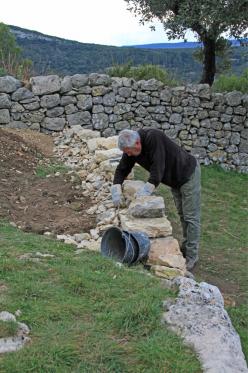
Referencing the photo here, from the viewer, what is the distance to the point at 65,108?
12.0 meters

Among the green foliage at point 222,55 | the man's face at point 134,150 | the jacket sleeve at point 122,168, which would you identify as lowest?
the jacket sleeve at point 122,168

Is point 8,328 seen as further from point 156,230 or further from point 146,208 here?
point 146,208

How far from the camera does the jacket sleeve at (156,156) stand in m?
5.58

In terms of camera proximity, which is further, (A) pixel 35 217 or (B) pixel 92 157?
(B) pixel 92 157

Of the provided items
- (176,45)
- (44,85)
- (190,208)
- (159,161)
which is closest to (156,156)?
(159,161)

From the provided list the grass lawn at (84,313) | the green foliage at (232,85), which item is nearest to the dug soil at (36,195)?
the grass lawn at (84,313)

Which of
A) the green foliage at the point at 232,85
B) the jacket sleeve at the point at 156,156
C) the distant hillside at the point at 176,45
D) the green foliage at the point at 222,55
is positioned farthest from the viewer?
the green foliage at the point at 222,55

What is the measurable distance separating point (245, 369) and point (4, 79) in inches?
371

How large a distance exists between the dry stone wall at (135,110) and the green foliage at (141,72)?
0.86 meters

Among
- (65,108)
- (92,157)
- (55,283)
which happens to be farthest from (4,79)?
(55,283)

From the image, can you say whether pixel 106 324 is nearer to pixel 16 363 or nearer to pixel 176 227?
pixel 16 363

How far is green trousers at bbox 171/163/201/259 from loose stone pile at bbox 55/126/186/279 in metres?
0.25

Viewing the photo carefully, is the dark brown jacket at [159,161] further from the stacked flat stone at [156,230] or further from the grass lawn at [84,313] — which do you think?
the grass lawn at [84,313]

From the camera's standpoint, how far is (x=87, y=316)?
12.1 ft
